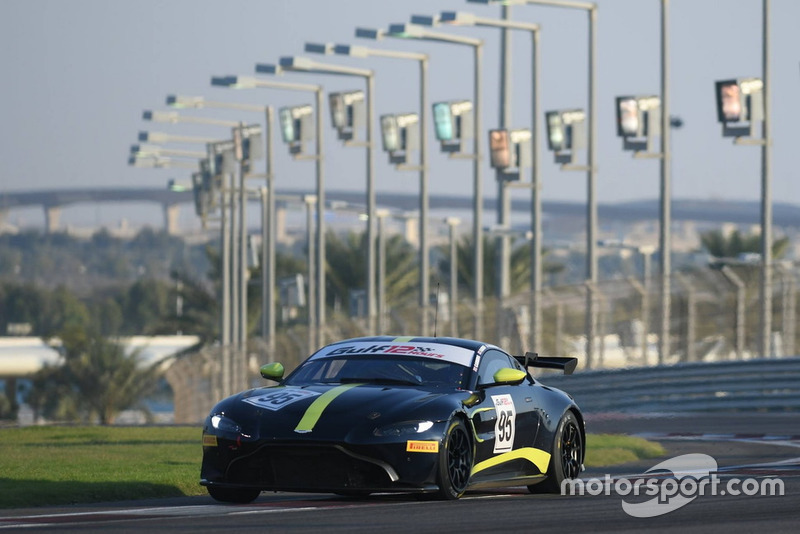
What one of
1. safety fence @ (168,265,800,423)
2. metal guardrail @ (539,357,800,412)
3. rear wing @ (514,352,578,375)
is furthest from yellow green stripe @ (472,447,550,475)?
safety fence @ (168,265,800,423)

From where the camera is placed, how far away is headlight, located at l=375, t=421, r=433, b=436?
1220cm

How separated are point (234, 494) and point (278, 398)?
2.34 feet

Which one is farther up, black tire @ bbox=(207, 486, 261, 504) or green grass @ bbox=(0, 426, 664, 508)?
black tire @ bbox=(207, 486, 261, 504)

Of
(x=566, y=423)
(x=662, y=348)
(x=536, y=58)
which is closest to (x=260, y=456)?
(x=566, y=423)

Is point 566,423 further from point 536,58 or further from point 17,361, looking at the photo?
point 17,361

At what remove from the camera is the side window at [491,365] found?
45.0 feet

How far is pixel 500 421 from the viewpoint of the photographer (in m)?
13.4

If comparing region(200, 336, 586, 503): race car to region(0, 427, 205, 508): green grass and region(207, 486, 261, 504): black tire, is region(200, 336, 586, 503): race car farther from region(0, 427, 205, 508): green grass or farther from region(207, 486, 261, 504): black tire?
region(0, 427, 205, 508): green grass

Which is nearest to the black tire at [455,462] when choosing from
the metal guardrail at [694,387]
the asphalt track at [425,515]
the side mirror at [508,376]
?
the asphalt track at [425,515]

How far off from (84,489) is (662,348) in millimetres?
18276

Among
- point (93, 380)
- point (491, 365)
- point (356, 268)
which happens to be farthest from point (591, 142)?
point (93, 380)

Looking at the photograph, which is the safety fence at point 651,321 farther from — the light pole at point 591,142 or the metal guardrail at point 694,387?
the light pole at point 591,142

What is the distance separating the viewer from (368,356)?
1368 centimetres

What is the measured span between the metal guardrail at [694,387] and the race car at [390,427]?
48.9ft
